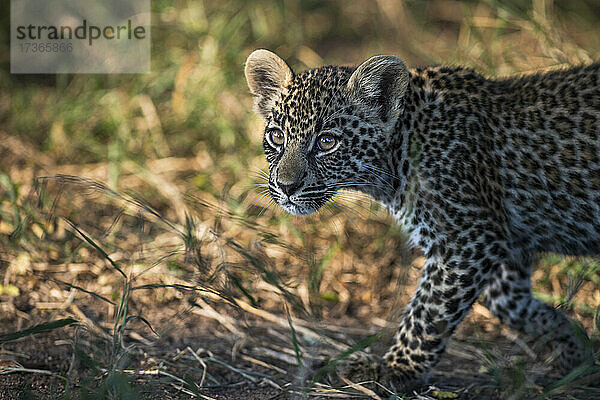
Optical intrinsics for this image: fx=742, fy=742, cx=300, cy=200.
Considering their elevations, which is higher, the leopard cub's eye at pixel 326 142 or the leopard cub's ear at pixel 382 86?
the leopard cub's ear at pixel 382 86

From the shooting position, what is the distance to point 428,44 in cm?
1006

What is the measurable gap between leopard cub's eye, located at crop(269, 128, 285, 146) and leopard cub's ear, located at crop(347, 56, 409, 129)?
58cm

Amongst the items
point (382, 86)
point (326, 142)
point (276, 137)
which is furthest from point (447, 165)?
point (276, 137)

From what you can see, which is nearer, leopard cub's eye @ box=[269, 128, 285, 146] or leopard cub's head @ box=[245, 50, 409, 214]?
leopard cub's head @ box=[245, 50, 409, 214]

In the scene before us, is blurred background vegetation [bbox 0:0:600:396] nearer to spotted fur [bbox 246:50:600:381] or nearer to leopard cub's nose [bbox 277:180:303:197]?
spotted fur [bbox 246:50:600:381]

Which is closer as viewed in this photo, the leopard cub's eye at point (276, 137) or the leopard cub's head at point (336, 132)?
the leopard cub's head at point (336, 132)

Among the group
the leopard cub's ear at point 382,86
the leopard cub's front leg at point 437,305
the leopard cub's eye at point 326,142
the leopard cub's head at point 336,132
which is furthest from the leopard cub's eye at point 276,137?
the leopard cub's front leg at point 437,305

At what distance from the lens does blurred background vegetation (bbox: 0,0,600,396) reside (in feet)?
22.6

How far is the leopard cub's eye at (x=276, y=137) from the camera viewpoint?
5.27m

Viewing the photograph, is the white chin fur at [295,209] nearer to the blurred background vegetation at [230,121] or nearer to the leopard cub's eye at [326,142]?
the leopard cub's eye at [326,142]

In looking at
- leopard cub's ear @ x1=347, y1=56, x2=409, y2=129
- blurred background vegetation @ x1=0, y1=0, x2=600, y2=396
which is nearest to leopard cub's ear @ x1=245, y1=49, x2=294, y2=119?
leopard cub's ear @ x1=347, y1=56, x2=409, y2=129

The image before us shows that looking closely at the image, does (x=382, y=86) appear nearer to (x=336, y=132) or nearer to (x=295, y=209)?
(x=336, y=132)

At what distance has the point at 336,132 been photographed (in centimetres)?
511

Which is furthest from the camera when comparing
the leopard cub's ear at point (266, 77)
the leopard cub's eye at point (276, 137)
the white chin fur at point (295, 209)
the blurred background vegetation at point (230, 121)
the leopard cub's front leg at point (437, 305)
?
the blurred background vegetation at point (230, 121)
